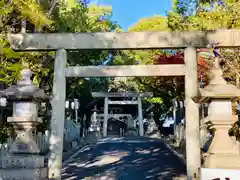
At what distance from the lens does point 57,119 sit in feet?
31.7

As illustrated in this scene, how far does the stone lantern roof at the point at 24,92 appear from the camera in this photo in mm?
8602

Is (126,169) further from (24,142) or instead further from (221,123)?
(221,123)

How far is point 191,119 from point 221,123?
1547 mm

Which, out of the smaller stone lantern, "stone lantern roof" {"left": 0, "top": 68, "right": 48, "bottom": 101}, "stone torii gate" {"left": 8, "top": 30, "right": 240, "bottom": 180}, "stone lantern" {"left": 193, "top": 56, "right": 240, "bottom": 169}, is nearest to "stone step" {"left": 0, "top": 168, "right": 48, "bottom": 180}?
"stone torii gate" {"left": 8, "top": 30, "right": 240, "bottom": 180}

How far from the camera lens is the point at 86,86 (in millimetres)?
32531

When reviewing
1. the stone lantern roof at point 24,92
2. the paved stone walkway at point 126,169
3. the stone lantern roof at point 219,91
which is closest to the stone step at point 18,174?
the paved stone walkway at point 126,169

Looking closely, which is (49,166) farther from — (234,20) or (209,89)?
Result: (234,20)

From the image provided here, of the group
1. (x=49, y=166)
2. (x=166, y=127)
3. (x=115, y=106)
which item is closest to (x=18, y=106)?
(x=49, y=166)

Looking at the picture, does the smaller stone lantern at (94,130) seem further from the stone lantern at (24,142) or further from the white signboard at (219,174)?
the white signboard at (219,174)

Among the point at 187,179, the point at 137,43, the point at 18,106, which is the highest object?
the point at 137,43

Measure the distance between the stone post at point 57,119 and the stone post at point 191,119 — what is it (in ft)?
11.7

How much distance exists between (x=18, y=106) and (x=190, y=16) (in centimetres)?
1042

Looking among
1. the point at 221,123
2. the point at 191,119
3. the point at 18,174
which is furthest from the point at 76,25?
the point at 221,123

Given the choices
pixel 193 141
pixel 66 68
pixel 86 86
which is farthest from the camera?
pixel 86 86
